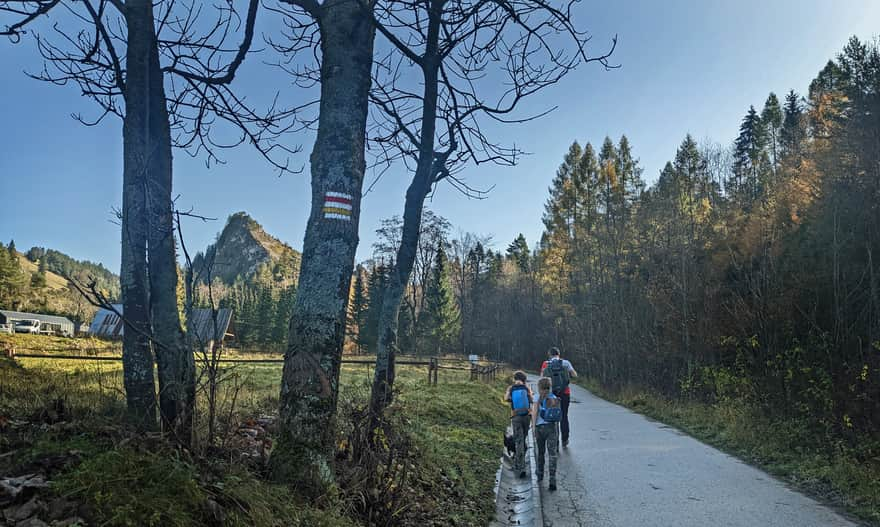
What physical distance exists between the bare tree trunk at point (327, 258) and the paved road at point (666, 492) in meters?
3.80

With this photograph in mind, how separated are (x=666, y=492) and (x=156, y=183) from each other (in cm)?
743

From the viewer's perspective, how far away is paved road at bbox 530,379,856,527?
6.43 meters

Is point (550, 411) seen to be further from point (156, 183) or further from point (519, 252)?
point (519, 252)

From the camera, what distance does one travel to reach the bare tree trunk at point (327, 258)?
3.59 metres

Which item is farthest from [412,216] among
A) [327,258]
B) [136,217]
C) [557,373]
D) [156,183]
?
[557,373]

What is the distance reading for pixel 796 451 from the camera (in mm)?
10164

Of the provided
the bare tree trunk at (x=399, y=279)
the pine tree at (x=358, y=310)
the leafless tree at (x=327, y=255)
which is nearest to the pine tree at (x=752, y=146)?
the bare tree trunk at (x=399, y=279)

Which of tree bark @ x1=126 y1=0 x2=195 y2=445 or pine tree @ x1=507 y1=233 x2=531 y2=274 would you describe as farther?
pine tree @ x1=507 y1=233 x2=531 y2=274

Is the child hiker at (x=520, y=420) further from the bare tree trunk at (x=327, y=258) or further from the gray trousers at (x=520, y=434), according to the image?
the bare tree trunk at (x=327, y=258)

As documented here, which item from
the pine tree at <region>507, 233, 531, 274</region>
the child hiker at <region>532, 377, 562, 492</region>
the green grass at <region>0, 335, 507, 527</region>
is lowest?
the child hiker at <region>532, 377, 562, 492</region>

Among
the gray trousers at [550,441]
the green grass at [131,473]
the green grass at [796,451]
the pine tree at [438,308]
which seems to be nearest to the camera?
the green grass at [131,473]

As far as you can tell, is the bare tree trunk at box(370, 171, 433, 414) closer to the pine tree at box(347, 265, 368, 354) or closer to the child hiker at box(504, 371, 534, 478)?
the child hiker at box(504, 371, 534, 478)

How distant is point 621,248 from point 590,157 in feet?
38.6

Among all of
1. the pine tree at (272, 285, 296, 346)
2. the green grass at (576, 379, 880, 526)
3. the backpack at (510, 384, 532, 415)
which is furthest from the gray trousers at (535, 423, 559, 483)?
the pine tree at (272, 285, 296, 346)
